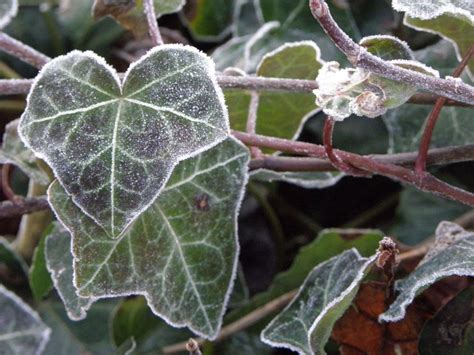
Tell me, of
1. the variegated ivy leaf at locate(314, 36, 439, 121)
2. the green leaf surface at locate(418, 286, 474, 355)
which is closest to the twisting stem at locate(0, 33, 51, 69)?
the variegated ivy leaf at locate(314, 36, 439, 121)

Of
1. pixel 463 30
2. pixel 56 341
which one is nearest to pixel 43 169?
pixel 56 341

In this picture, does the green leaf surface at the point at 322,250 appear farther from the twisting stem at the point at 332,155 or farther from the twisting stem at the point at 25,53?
the twisting stem at the point at 25,53

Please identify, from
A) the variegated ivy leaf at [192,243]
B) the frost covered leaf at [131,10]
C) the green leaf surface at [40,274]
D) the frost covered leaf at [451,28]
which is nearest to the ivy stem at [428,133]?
the frost covered leaf at [451,28]

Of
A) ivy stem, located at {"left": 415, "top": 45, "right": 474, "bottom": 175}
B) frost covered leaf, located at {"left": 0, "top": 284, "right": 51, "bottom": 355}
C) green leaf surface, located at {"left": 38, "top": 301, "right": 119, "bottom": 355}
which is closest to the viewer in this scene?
ivy stem, located at {"left": 415, "top": 45, "right": 474, "bottom": 175}

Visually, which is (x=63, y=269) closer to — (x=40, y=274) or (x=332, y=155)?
(x=40, y=274)

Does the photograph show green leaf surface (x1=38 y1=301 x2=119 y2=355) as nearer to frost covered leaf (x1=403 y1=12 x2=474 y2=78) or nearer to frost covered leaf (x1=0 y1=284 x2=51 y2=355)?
frost covered leaf (x1=0 y1=284 x2=51 y2=355)

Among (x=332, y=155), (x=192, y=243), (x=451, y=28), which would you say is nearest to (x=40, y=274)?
(x=192, y=243)

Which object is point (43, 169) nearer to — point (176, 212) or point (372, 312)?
point (176, 212)
